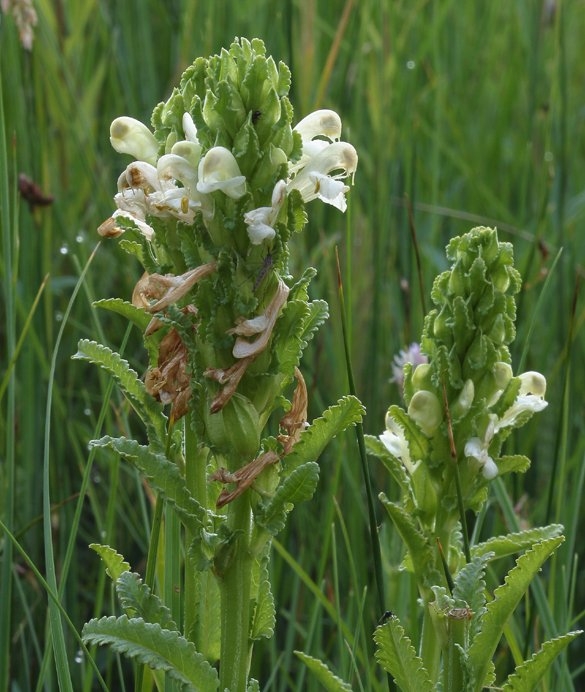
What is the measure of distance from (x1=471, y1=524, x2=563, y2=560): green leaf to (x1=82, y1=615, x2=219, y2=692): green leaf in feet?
1.45

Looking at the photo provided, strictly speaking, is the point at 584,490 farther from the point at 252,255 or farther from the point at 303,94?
the point at 252,255

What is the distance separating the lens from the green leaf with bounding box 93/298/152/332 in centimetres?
128

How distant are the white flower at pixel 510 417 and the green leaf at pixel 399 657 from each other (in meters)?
0.29

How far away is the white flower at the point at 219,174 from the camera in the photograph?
113 centimetres

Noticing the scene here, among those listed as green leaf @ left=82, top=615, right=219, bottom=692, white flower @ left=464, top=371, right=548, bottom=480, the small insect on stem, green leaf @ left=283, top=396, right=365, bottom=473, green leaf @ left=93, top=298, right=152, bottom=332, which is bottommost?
green leaf @ left=82, top=615, right=219, bottom=692

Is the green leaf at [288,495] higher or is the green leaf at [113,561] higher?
the green leaf at [288,495]

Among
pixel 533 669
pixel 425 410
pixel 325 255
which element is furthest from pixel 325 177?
pixel 325 255

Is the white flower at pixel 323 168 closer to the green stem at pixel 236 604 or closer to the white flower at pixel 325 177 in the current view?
the white flower at pixel 325 177

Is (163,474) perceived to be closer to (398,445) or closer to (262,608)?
(262,608)

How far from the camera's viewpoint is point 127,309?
130 centimetres

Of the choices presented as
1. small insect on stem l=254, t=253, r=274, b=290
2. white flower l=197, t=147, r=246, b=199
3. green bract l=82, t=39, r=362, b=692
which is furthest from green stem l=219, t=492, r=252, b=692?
white flower l=197, t=147, r=246, b=199

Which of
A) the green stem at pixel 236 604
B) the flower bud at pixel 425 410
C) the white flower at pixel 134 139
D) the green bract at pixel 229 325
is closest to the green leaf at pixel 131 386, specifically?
the green bract at pixel 229 325

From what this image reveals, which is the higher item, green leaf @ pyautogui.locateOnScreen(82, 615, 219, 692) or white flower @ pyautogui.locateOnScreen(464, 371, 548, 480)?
white flower @ pyautogui.locateOnScreen(464, 371, 548, 480)

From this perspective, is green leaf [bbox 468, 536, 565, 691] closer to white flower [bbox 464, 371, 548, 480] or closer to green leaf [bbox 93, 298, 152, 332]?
white flower [bbox 464, 371, 548, 480]
